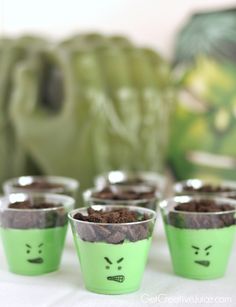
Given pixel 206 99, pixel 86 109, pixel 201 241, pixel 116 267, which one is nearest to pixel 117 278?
pixel 116 267

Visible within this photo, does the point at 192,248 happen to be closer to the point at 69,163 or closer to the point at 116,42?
the point at 69,163

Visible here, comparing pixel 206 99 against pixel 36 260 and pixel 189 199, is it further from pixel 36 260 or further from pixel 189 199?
pixel 36 260

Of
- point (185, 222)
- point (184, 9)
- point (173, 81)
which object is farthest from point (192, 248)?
point (184, 9)

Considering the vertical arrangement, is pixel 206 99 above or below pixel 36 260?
above

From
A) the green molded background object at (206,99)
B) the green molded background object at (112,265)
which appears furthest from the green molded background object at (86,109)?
the green molded background object at (112,265)

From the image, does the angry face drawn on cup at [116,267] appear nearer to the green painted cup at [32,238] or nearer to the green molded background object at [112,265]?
the green molded background object at [112,265]

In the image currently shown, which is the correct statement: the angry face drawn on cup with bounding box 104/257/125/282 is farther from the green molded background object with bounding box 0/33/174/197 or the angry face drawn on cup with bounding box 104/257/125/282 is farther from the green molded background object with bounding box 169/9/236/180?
the green molded background object with bounding box 169/9/236/180
